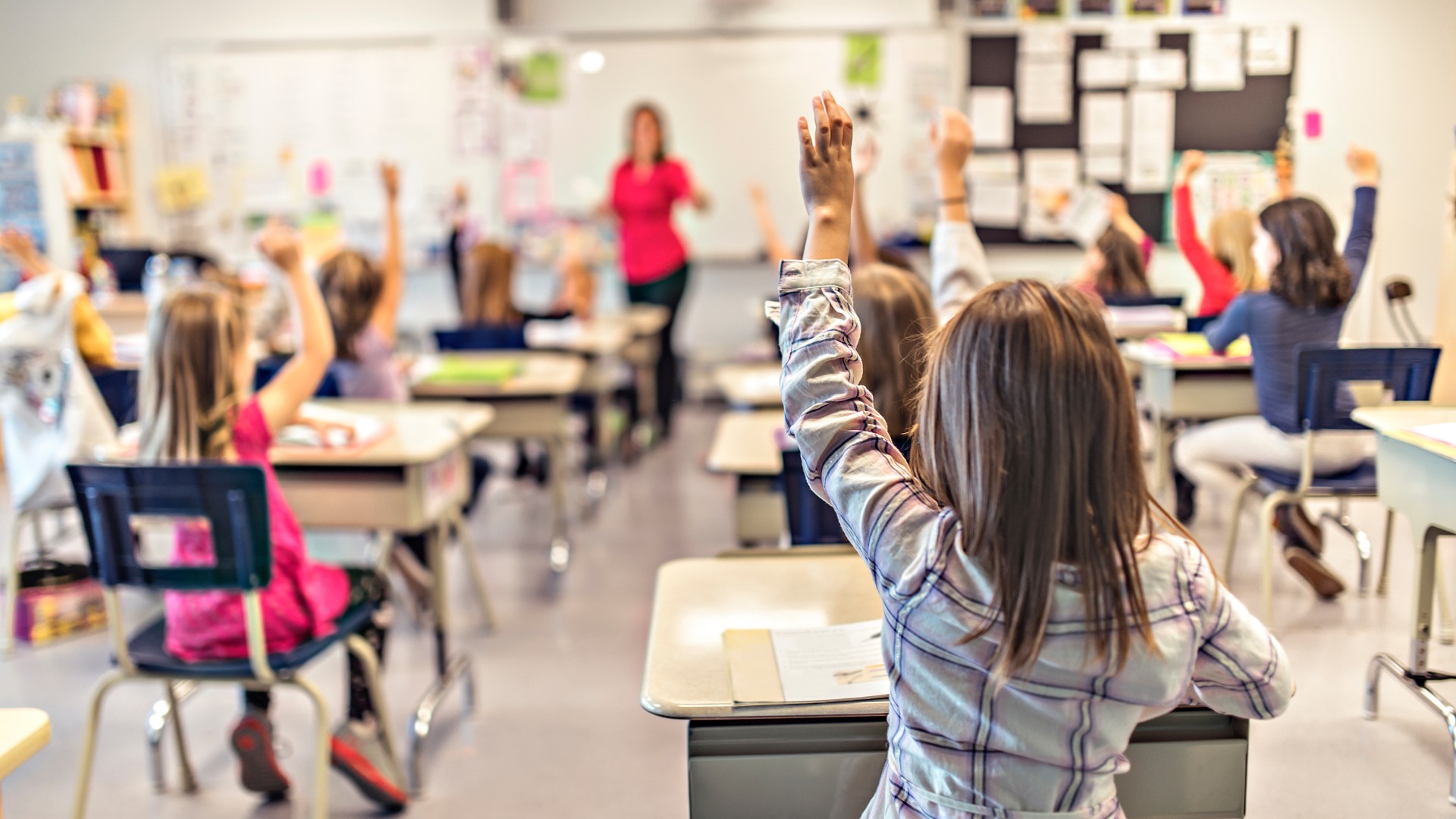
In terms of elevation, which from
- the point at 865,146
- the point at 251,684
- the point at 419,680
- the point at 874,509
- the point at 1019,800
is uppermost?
the point at 865,146

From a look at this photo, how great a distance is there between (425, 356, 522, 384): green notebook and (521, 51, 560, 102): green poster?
2.82 metres

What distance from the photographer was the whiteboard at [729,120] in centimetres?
610

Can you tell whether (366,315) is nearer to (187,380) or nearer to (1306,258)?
(187,380)

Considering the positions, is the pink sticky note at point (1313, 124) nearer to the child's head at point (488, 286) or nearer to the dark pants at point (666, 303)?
the child's head at point (488, 286)

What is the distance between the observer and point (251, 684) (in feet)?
6.87

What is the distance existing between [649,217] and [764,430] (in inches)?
121

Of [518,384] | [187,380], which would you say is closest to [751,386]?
[518,384]

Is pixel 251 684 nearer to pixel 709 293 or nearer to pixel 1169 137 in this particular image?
pixel 1169 137

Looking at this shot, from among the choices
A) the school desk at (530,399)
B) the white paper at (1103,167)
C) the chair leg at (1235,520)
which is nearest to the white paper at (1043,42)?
the white paper at (1103,167)

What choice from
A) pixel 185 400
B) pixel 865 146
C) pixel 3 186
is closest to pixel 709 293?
pixel 3 186

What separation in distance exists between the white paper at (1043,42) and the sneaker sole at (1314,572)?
2.36 m

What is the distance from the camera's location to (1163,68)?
2492mm

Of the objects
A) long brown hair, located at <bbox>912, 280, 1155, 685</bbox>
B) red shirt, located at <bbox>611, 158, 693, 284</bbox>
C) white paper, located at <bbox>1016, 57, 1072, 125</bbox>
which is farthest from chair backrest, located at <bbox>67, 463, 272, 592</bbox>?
white paper, located at <bbox>1016, 57, 1072, 125</bbox>

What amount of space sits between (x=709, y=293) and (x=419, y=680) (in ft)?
13.0
